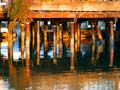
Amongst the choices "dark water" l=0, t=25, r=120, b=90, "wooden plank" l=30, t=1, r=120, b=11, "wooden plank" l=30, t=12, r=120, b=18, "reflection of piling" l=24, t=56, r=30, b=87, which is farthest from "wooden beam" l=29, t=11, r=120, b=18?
"reflection of piling" l=24, t=56, r=30, b=87

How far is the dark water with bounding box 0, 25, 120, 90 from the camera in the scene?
23375 millimetres

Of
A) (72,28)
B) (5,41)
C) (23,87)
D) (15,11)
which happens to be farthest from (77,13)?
(5,41)

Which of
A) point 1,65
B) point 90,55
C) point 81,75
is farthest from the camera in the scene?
point 90,55

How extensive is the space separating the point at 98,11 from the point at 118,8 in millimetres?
1217

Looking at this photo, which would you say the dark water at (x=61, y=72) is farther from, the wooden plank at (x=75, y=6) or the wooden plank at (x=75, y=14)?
the wooden plank at (x=75, y=6)

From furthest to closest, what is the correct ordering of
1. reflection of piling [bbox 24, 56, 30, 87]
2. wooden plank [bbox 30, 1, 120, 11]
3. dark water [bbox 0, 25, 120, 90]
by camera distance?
wooden plank [bbox 30, 1, 120, 11], reflection of piling [bbox 24, 56, 30, 87], dark water [bbox 0, 25, 120, 90]

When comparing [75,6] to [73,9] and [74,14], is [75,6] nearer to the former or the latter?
[73,9]

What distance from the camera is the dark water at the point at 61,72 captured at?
23.4m

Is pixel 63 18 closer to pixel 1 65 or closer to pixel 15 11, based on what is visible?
pixel 15 11

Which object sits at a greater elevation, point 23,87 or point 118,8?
point 118,8

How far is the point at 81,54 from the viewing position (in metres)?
37.9

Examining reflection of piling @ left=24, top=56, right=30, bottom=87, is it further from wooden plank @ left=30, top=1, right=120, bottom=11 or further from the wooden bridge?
wooden plank @ left=30, top=1, right=120, bottom=11

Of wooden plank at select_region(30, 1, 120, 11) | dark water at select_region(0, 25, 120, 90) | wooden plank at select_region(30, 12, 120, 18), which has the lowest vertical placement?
dark water at select_region(0, 25, 120, 90)

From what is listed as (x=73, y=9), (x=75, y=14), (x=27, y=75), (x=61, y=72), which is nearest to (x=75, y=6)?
(x=73, y=9)
